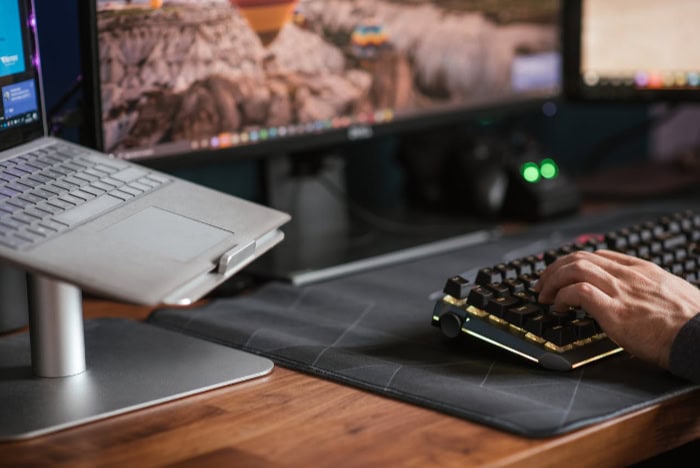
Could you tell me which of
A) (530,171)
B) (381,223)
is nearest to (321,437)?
(381,223)

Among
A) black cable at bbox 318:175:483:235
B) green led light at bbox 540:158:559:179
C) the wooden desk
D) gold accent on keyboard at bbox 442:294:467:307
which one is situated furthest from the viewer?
green led light at bbox 540:158:559:179

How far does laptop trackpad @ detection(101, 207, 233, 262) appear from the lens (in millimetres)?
807

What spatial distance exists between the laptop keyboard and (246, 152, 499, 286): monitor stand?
30cm

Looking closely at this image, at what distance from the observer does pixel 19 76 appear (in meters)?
0.95

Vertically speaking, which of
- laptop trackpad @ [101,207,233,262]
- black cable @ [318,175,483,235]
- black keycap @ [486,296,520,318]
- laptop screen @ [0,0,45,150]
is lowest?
black cable @ [318,175,483,235]

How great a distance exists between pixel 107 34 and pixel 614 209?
0.84m

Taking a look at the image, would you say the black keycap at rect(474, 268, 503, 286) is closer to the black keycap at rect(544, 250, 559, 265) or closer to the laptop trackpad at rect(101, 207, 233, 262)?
the black keycap at rect(544, 250, 559, 265)

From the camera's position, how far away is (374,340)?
973 millimetres

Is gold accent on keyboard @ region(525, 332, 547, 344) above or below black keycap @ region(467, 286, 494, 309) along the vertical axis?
below

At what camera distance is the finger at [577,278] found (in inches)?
35.9

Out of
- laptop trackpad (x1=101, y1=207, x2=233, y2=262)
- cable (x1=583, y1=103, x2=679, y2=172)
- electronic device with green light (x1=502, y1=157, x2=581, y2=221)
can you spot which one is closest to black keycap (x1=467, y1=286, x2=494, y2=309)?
laptop trackpad (x1=101, y1=207, x2=233, y2=262)

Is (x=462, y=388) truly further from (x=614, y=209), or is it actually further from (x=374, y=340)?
(x=614, y=209)

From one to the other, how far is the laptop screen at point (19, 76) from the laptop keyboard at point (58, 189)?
0.03 metres

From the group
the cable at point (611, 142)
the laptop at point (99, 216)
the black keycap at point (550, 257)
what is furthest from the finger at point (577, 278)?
the cable at point (611, 142)
